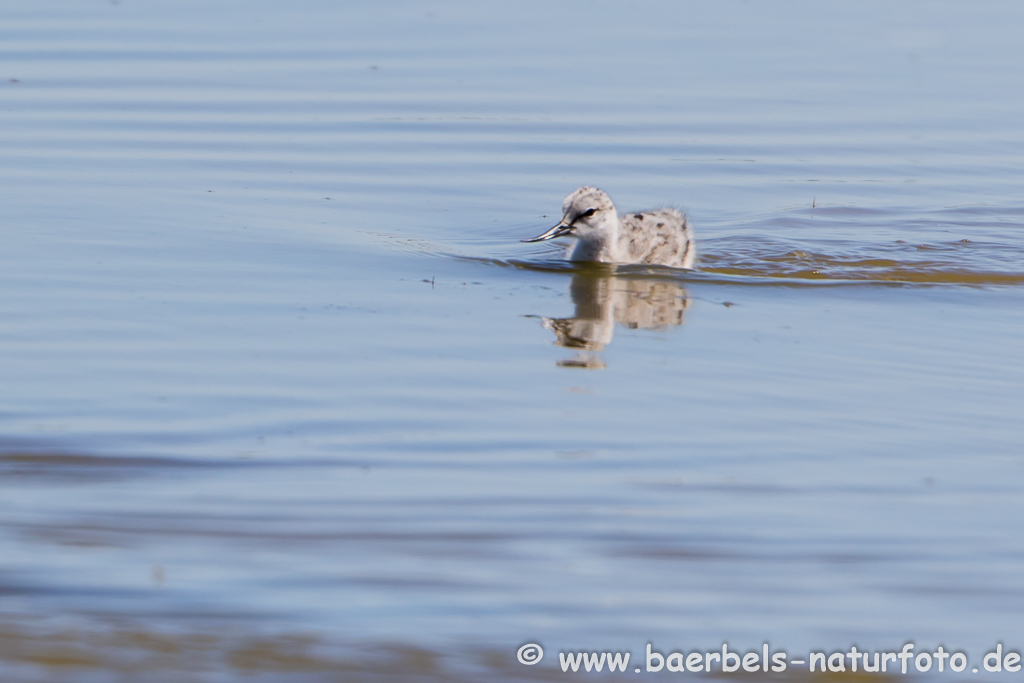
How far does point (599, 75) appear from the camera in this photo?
50.7 ft

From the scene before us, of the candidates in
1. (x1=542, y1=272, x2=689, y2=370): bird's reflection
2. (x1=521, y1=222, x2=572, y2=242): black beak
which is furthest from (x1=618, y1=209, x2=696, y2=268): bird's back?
(x1=521, y1=222, x2=572, y2=242): black beak

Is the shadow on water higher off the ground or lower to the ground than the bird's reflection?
lower

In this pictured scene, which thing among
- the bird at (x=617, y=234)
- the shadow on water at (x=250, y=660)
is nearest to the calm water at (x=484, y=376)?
the shadow on water at (x=250, y=660)

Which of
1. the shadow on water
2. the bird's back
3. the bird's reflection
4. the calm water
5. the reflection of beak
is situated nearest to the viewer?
the shadow on water

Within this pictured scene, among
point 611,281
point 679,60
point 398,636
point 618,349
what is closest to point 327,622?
point 398,636

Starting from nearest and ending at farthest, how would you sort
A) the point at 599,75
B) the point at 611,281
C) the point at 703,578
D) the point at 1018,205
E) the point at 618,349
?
the point at 703,578, the point at 618,349, the point at 611,281, the point at 1018,205, the point at 599,75

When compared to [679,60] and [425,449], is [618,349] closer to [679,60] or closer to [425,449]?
[425,449]

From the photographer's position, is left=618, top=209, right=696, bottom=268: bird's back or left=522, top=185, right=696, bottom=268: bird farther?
left=618, top=209, right=696, bottom=268: bird's back

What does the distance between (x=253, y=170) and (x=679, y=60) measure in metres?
6.48
